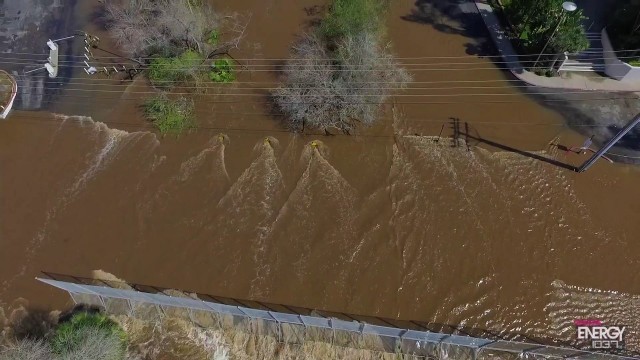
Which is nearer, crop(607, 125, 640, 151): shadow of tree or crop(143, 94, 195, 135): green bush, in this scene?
crop(607, 125, 640, 151): shadow of tree

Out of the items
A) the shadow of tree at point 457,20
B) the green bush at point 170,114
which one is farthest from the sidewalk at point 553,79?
the green bush at point 170,114

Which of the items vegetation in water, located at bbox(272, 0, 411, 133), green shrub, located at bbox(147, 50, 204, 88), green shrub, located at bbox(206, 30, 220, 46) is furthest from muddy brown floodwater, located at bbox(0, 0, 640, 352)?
green shrub, located at bbox(206, 30, 220, 46)

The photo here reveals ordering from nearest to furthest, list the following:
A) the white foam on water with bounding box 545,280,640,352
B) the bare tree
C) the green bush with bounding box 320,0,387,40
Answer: the white foam on water with bounding box 545,280,640,352 → the bare tree → the green bush with bounding box 320,0,387,40

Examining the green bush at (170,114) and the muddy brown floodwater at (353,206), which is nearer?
the muddy brown floodwater at (353,206)

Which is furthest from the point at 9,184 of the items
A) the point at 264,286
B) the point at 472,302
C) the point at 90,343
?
the point at 472,302

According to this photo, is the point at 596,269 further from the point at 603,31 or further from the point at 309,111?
the point at 309,111

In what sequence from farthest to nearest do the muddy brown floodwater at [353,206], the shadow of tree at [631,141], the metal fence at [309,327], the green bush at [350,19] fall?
the green bush at [350,19]
the shadow of tree at [631,141]
the muddy brown floodwater at [353,206]
the metal fence at [309,327]

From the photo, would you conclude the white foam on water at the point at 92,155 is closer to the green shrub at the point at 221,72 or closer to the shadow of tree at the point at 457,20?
the green shrub at the point at 221,72

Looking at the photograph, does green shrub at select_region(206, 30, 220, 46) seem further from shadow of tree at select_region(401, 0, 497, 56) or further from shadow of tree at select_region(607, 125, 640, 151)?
shadow of tree at select_region(607, 125, 640, 151)
